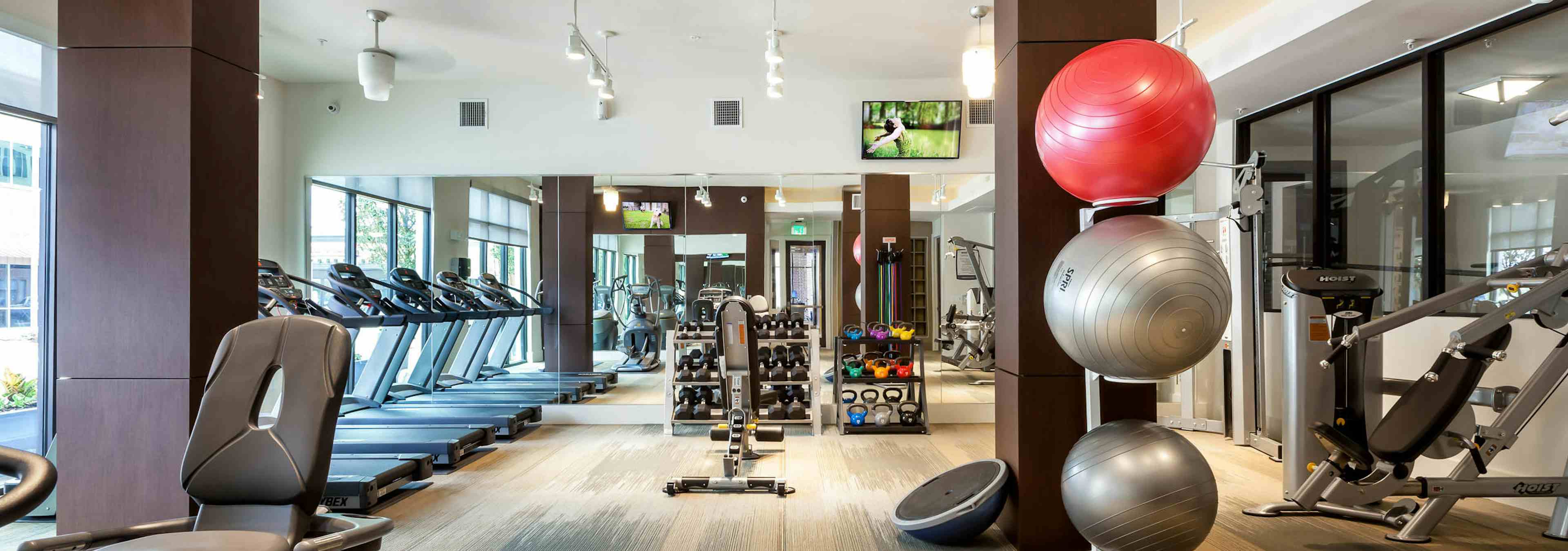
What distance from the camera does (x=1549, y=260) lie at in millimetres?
3186

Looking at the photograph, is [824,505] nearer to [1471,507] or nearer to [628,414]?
[628,414]

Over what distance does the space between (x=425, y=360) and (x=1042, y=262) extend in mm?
5507

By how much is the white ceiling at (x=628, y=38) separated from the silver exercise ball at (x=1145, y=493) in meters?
3.18

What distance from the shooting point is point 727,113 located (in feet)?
20.4

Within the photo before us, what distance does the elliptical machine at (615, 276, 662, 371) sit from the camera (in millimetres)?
6418

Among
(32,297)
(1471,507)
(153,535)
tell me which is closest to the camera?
(153,535)

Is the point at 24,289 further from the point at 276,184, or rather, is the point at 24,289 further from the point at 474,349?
the point at 474,349

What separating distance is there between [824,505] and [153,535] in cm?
282

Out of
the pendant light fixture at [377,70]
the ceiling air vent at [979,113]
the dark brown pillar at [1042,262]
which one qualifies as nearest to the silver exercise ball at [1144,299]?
the dark brown pillar at [1042,262]

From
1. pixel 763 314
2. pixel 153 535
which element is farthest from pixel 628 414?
pixel 153 535

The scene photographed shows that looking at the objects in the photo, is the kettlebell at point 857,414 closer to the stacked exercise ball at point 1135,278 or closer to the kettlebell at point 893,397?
the kettlebell at point 893,397

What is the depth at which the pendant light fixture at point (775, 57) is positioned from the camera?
4461 millimetres

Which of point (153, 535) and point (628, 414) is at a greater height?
point (153, 535)

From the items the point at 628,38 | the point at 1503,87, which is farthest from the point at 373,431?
the point at 1503,87
